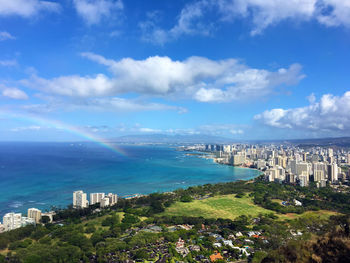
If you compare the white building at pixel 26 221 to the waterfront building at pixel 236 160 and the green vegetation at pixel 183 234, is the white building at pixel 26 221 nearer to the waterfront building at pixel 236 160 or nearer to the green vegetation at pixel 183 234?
the green vegetation at pixel 183 234

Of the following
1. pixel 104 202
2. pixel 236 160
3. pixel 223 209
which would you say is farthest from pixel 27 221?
pixel 236 160

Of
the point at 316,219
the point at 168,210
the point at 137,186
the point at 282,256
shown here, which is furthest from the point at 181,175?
the point at 282,256

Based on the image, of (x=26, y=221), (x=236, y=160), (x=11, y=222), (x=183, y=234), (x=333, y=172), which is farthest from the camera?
(x=236, y=160)

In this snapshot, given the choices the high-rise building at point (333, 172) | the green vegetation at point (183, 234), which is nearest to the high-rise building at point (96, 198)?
the green vegetation at point (183, 234)

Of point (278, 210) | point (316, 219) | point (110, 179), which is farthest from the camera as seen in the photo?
point (110, 179)

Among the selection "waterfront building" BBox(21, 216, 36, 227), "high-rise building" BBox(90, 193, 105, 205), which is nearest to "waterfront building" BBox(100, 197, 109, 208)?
"high-rise building" BBox(90, 193, 105, 205)

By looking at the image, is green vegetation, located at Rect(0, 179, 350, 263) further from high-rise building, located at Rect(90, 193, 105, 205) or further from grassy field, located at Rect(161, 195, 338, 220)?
high-rise building, located at Rect(90, 193, 105, 205)

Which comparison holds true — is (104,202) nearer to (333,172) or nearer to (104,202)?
(104,202)

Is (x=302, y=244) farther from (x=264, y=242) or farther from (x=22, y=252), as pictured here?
(x=22, y=252)
